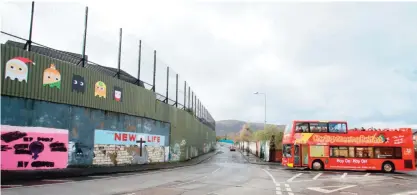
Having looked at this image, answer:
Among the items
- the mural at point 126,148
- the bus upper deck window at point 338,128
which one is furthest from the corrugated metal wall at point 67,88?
the bus upper deck window at point 338,128

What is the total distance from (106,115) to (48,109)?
5.75m

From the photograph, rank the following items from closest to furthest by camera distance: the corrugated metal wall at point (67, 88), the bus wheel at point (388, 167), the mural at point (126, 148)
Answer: the corrugated metal wall at point (67, 88) < the mural at point (126, 148) < the bus wheel at point (388, 167)

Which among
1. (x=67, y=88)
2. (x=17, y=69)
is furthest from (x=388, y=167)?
(x=17, y=69)

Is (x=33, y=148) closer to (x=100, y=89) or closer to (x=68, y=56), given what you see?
(x=68, y=56)

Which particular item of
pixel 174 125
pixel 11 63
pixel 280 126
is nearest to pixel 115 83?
pixel 11 63

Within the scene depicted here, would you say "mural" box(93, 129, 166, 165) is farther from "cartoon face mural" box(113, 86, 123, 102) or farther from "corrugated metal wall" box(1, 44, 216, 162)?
"cartoon face mural" box(113, 86, 123, 102)

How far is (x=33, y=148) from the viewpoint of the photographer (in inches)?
713

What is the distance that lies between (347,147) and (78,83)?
21271 mm

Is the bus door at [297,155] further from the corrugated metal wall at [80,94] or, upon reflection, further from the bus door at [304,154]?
the corrugated metal wall at [80,94]

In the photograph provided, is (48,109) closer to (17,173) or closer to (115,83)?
(17,173)

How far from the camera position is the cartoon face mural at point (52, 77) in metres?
18.9

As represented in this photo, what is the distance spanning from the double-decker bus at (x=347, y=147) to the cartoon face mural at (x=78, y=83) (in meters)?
17.1

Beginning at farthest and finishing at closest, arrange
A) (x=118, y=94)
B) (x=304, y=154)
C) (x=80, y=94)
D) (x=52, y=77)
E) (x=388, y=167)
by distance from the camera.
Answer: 1. (x=304, y=154)
2. (x=388, y=167)
3. (x=118, y=94)
4. (x=80, y=94)
5. (x=52, y=77)

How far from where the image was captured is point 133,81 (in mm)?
29953
